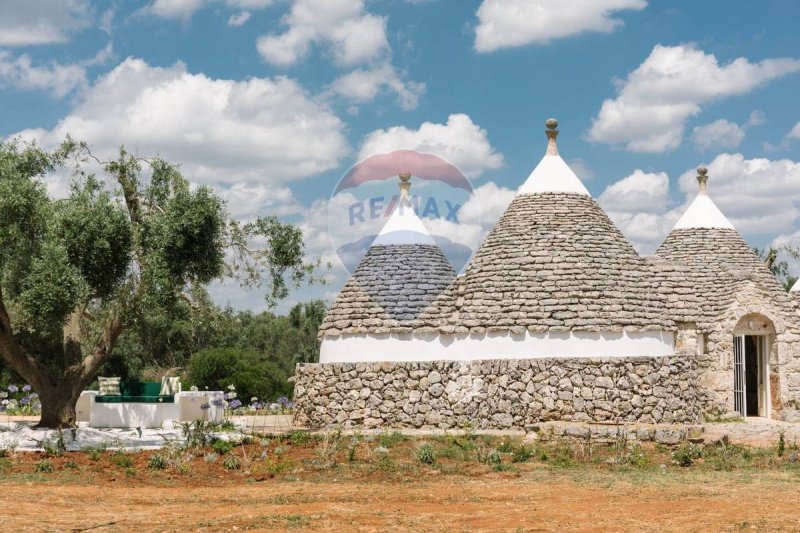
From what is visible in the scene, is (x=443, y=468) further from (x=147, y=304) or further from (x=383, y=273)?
(x=383, y=273)

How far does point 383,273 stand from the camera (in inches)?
803

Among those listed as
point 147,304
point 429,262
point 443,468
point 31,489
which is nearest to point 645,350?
point 429,262

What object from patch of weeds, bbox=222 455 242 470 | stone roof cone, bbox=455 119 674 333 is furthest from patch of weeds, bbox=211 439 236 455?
stone roof cone, bbox=455 119 674 333

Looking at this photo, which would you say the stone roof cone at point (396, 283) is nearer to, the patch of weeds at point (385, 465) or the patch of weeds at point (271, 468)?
the patch of weeds at point (385, 465)

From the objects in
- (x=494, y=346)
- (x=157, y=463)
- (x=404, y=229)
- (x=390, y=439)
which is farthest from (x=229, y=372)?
(x=157, y=463)

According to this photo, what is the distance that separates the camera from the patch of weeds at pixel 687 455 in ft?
44.0

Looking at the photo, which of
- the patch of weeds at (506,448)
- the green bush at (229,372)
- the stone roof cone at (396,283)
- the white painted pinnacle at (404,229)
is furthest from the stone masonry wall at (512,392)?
the green bush at (229,372)

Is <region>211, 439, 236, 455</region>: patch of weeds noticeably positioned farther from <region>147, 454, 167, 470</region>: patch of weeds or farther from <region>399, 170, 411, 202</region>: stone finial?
<region>399, 170, 411, 202</region>: stone finial

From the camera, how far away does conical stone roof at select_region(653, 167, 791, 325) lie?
68.1ft

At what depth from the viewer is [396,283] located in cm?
2005

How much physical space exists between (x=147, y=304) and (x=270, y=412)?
38.0ft

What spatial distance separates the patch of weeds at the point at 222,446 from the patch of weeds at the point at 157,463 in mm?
1408

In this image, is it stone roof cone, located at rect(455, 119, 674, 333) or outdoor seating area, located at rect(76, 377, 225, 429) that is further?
outdoor seating area, located at rect(76, 377, 225, 429)

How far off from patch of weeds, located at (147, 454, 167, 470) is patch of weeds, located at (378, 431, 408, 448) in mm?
3812
